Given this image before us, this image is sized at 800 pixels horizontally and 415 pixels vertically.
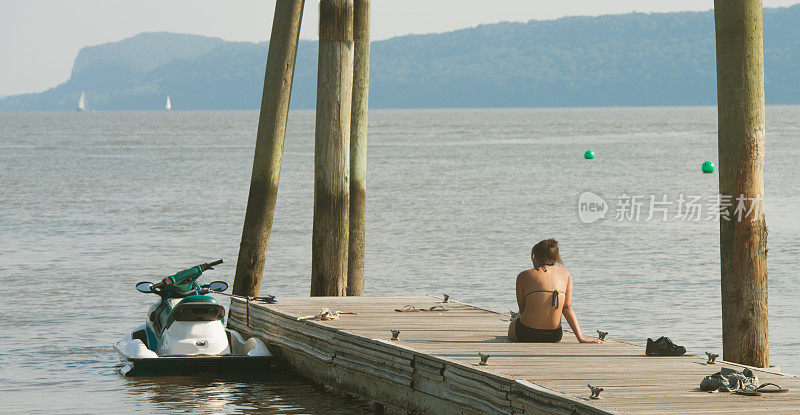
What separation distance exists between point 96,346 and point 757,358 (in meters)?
8.81

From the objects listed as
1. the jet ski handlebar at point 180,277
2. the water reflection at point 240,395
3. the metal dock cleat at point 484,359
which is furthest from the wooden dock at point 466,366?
the jet ski handlebar at point 180,277

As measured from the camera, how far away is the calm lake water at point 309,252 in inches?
502

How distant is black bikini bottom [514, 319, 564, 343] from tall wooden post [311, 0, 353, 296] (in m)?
3.79

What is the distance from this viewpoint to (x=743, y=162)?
8781 mm

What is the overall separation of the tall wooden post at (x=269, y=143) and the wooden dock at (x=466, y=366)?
1.33 meters

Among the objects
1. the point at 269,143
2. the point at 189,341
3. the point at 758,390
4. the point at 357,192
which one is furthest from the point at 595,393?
the point at 269,143

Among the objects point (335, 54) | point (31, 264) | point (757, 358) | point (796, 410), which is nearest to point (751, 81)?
point (757, 358)

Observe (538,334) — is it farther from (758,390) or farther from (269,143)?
(269,143)

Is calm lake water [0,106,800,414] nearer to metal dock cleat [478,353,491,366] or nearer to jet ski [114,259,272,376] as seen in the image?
jet ski [114,259,272,376]

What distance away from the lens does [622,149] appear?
7869 centimetres

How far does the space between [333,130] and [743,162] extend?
540cm

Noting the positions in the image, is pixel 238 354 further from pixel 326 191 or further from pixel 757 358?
pixel 757 358

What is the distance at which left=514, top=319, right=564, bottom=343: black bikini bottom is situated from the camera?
9.87 m

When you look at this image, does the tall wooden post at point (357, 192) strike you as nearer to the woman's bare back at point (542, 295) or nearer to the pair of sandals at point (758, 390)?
the woman's bare back at point (542, 295)
